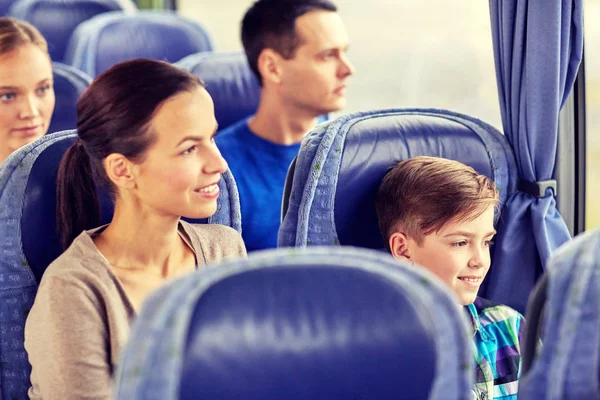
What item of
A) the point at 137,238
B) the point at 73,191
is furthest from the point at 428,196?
the point at 73,191

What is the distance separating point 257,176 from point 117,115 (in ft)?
4.08

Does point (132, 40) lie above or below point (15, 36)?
below

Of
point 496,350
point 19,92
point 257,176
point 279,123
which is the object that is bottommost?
point 496,350

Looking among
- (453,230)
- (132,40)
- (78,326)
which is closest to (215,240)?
(78,326)

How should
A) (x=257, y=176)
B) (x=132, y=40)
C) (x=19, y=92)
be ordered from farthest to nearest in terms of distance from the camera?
(x=132, y=40)
(x=257, y=176)
(x=19, y=92)

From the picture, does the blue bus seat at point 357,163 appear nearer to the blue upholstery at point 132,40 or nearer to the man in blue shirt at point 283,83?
the man in blue shirt at point 283,83

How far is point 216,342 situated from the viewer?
989mm

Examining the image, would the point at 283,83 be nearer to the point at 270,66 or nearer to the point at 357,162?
the point at 270,66

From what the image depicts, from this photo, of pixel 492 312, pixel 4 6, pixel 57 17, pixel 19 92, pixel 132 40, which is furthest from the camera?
pixel 4 6

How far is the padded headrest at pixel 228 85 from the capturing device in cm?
335

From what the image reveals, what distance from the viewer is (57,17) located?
459cm

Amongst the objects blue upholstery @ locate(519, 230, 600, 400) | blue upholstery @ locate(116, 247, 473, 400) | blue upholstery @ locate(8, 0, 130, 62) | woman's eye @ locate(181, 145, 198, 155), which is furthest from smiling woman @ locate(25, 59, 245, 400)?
blue upholstery @ locate(8, 0, 130, 62)

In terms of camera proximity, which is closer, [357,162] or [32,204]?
[32,204]

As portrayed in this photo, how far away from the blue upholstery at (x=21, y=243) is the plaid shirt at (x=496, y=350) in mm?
939
